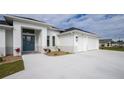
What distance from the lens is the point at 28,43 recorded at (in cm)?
1286

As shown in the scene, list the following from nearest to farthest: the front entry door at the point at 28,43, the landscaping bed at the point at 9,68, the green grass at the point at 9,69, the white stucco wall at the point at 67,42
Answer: the green grass at the point at 9,69 < the landscaping bed at the point at 9,68 < the front entry door at the point at 28,43 < the white stucco wall at the point at 67,42

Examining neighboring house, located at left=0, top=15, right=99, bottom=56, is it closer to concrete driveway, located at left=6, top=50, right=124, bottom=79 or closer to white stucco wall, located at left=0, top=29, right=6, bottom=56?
white stucco wall, located at left=0, top=29, right=6, bottom=56

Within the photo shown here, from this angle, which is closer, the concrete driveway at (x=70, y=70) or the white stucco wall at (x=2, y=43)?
the concrete driveway at (x=70, y=70)

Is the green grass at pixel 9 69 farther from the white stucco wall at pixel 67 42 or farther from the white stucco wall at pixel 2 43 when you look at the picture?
the white stucco wall at pixel 67 42

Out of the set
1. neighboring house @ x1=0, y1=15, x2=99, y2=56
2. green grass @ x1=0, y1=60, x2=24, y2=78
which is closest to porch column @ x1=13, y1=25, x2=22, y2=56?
neighboring house @ x1=0, y1=15, x2=99, y2=56

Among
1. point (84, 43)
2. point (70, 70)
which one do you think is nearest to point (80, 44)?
point (84, 43)

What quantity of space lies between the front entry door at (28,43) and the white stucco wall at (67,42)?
4.38 metres

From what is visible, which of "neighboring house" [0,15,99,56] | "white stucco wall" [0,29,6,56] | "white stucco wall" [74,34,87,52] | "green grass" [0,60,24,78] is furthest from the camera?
"white stucco wall" [74,34,87,52]

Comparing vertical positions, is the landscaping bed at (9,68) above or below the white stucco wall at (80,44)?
below

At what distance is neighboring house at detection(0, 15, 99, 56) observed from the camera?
33.6 feet

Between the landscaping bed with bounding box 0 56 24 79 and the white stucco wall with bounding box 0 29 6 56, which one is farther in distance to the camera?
the white stucco wall with bounding box 0 29 6 56

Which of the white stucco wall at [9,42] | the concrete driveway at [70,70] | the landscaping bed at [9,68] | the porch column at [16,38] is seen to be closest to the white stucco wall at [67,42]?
the porch column at [16,38]

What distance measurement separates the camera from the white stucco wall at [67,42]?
14005mm
